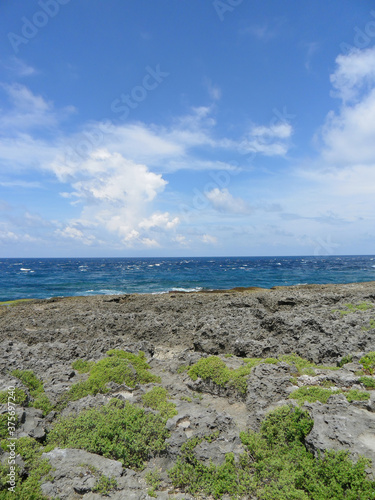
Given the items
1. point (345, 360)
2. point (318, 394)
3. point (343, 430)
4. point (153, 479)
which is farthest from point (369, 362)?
point (153, 479)

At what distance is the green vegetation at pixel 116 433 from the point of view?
601 cm

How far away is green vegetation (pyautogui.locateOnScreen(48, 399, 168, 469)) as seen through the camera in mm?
6012

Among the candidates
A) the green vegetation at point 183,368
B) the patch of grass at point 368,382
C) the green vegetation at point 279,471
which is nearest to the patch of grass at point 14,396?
the green vegetation at point 279,471

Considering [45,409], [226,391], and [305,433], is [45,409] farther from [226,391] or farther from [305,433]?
[305,433]

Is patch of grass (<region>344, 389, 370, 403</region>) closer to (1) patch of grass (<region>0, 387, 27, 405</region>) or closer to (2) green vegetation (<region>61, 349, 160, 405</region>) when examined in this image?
(2) green vegetation (<region>61, 349, 160, 405</region>)

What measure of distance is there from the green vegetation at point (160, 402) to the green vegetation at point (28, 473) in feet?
7.87

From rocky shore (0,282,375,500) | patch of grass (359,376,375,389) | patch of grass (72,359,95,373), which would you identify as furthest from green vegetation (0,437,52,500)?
patch of grass (359,376,375,389)

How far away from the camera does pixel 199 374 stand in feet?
28.9

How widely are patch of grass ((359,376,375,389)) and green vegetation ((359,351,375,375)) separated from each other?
0.97m

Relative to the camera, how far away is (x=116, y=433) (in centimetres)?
629

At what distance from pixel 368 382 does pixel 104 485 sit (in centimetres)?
642

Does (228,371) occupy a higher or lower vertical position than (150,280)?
higher

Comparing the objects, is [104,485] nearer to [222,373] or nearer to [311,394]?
[222,373]

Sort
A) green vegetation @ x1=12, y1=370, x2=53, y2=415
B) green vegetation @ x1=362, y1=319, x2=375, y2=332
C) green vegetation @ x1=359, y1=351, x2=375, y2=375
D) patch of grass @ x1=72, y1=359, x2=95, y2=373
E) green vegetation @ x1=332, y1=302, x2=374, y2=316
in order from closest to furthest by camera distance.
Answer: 1. green vegetation @ x1=12, y1=370, x2=53, y2=415
2. green vegetation @ x1=359, y1=351, x2=375, y2=375
3. patch of grass @ x1=72, y1=359, x2=95, y2=373
4. green vegetation @ x1=362, y1=319, x2=375, y2=332
5. green vegetation @ x1=332, y1=302, x2=374, y2=316
